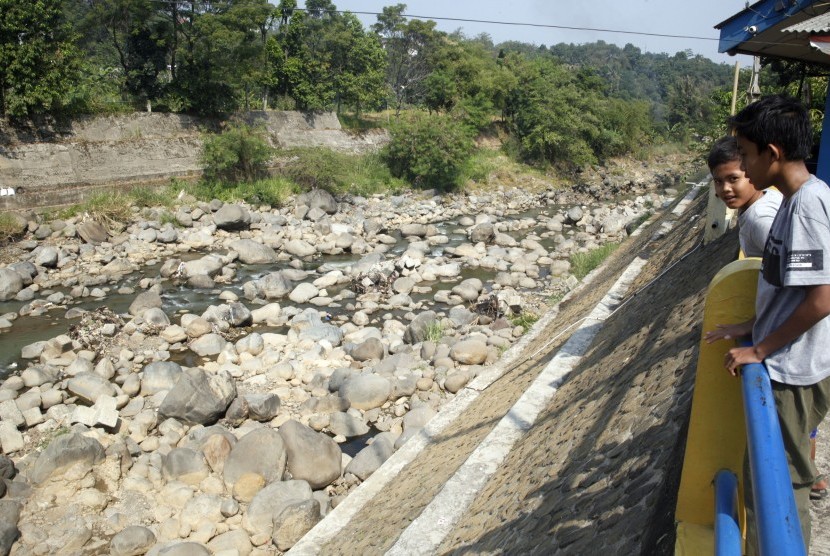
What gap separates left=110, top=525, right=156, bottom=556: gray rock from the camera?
17.4 feet

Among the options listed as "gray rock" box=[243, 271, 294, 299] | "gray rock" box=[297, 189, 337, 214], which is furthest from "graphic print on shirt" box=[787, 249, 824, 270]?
"gray rock" box=[297, 189, 337, 214]

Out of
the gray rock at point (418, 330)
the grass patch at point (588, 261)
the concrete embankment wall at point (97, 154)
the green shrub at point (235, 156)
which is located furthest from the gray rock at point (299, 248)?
the grass patch at point (588, 261)

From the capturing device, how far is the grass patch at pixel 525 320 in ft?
33.9

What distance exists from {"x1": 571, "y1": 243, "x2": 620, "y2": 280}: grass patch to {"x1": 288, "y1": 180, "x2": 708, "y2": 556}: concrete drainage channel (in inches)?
214

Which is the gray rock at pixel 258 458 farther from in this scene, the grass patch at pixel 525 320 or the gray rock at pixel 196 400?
the grass patch at pixel 525 320

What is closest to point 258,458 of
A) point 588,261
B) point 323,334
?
point 323,334

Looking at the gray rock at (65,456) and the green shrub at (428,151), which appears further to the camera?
the green shrub at (428,151)

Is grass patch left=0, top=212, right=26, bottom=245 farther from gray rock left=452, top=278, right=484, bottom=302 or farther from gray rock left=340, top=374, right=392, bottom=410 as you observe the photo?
gray rock left=340, top=374, right=392, bottom=410

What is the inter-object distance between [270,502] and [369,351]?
155 inches

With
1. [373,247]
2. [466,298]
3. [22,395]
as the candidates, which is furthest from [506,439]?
[373,247]

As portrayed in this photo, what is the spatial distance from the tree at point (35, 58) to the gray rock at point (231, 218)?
6129mm

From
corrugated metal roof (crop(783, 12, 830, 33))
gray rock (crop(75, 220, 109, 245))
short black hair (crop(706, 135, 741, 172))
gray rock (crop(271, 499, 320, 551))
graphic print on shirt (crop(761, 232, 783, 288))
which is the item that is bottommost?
gray rock (crop(271, 499, 320, 551))

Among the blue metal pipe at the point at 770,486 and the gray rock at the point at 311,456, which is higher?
the blue metal pipe at the point at 770,486

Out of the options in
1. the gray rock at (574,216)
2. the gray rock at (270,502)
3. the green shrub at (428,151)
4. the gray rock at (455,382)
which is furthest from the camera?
the green shrub at (428,151)
